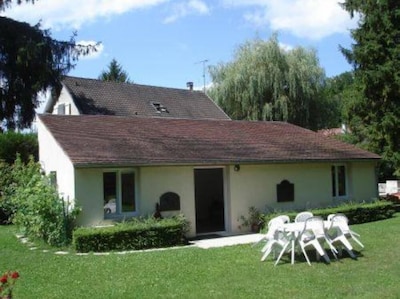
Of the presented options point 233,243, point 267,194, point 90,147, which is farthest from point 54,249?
point 267,194

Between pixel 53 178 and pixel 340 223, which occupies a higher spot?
pixel 53 178

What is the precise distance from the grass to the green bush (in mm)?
675

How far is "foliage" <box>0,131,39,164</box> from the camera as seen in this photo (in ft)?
87.5

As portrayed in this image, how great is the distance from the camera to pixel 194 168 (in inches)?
692

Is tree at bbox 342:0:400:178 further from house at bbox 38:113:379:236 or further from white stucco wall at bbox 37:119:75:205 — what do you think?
white stucco wall at bbox 37:119:75:205

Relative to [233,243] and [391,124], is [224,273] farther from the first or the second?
[391,124]

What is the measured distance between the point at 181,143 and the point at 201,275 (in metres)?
8.83

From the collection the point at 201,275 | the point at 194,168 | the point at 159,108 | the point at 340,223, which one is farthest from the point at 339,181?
the point at 159,108

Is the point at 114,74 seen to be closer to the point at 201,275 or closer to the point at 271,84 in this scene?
the point at 271,84

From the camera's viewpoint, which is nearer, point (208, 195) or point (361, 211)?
point (361, 211)

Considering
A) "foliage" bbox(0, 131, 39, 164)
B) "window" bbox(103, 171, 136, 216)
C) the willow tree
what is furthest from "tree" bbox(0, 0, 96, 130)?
the willow tree

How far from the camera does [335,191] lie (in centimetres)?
2120

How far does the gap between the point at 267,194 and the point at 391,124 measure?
9.30 meters

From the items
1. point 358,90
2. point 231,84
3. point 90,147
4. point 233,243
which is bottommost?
point 233,243
